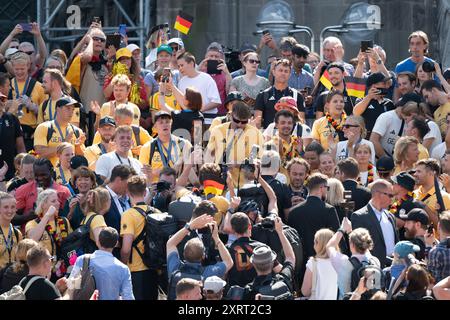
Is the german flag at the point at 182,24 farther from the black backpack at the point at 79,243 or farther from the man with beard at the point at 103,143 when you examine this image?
the black backpack at the point at 79,243

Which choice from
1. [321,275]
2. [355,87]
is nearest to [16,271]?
[321,275]

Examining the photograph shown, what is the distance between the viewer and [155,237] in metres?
15.8

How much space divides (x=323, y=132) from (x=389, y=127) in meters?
0.79

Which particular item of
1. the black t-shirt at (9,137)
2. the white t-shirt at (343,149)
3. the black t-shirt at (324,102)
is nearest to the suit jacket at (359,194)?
the white t-shirt at (343,149)

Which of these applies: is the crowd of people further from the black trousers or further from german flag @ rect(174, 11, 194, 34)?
german flag @ rect(174, 11, 194, 34)

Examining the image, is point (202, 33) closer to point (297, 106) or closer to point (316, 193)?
point (297, 106)

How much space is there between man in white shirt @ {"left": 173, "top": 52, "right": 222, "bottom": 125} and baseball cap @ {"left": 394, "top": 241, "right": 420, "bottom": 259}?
5.77m

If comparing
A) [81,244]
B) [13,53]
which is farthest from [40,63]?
[81,244]

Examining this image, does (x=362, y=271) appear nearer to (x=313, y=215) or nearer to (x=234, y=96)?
(x=313, y=215)

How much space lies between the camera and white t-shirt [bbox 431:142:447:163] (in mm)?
18547

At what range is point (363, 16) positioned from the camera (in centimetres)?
2491

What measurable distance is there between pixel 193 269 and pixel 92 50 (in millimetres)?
6546

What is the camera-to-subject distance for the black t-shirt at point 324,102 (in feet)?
64.7

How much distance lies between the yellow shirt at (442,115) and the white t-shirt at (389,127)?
1.87 ft
